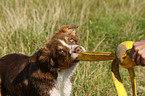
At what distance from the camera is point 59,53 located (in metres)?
3.03

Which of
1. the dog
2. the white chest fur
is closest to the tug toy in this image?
the dog

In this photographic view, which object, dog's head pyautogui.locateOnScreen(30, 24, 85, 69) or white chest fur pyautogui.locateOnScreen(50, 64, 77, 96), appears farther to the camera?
white chest fur pyautogui.locateOnScreen(50, 64, 77, 96)

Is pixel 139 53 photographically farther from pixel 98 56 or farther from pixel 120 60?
pixel 98 56

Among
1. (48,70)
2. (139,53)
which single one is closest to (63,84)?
(48,70)

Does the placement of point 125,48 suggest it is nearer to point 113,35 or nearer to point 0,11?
point 113,35

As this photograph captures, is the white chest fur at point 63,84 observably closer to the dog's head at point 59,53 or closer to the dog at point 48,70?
the dog at point 48,70

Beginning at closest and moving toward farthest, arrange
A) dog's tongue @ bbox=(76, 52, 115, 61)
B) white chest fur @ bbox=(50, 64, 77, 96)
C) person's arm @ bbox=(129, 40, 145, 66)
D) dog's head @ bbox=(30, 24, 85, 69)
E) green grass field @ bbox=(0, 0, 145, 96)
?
person's arm @ bbox=(129, 40, 145, 66)
dog's tongue @ bbox=(76, 52, 115, 61)
dog's head @ bbox=(30, 24, 85, 69)
white chest fur @ bbox=(50, 64, 77, 96)
green grass field @ bbox=(0, 0, 145, 96)

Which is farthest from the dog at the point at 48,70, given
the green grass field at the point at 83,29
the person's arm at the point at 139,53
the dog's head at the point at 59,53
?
the person's arm at the point at 139,53

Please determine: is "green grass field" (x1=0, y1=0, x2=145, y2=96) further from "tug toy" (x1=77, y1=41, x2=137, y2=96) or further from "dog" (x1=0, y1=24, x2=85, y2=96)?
"tug toy" (x1=77, y1=41, x2=137, y2=96)

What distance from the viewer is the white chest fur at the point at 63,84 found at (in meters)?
3.14

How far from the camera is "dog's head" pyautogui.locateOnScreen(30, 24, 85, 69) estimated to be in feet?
9.68

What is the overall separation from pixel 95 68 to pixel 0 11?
303cm

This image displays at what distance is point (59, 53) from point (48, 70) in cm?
33

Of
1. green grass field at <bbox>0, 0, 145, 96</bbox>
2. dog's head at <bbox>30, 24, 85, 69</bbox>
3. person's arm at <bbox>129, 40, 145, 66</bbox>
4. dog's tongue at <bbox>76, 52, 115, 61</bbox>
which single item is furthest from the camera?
green grass field at <bbox>0, 0, 145, 96</bbox>
